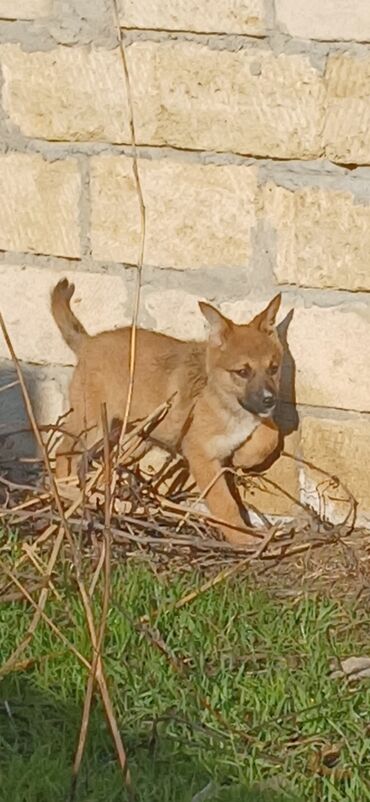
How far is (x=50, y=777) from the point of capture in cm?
347

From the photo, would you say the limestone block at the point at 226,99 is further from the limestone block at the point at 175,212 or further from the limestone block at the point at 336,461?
the limestone block at the point at 336,461

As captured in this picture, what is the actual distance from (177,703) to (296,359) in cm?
147

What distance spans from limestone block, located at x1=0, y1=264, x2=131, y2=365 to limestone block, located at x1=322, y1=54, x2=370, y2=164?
0.88 meters

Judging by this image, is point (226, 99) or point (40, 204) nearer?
point (226, 99)

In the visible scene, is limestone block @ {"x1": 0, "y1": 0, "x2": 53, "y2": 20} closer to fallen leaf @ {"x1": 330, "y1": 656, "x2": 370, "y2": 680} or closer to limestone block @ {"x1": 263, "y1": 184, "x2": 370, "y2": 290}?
limestone block @ {"x1": 263, "y1": 184, "x2": 370, "y2": 290}

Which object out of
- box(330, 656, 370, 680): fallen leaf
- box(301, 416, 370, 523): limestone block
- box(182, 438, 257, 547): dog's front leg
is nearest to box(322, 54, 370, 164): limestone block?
box(301, 416, 370, 523): limestone block

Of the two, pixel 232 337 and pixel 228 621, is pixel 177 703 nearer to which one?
pixel 228 621

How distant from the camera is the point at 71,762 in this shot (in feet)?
11.7

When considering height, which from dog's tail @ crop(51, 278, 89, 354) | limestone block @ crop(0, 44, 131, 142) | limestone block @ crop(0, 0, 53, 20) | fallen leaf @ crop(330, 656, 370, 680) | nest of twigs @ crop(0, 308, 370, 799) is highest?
limestone block @ crop(0, 0, 53, 20)

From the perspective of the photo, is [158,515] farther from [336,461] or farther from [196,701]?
[196,701]

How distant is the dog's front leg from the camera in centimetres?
486

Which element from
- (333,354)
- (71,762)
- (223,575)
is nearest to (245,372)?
(333,354)

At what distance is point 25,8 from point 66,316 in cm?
101

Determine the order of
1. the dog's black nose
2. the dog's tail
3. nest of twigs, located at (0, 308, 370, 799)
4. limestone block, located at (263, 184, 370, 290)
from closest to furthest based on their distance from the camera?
nest of twigs, located at (0, 308, 370, 799), limestone block, located at (263, 184, 370, 290), the dog's black nose, the dog's tail
